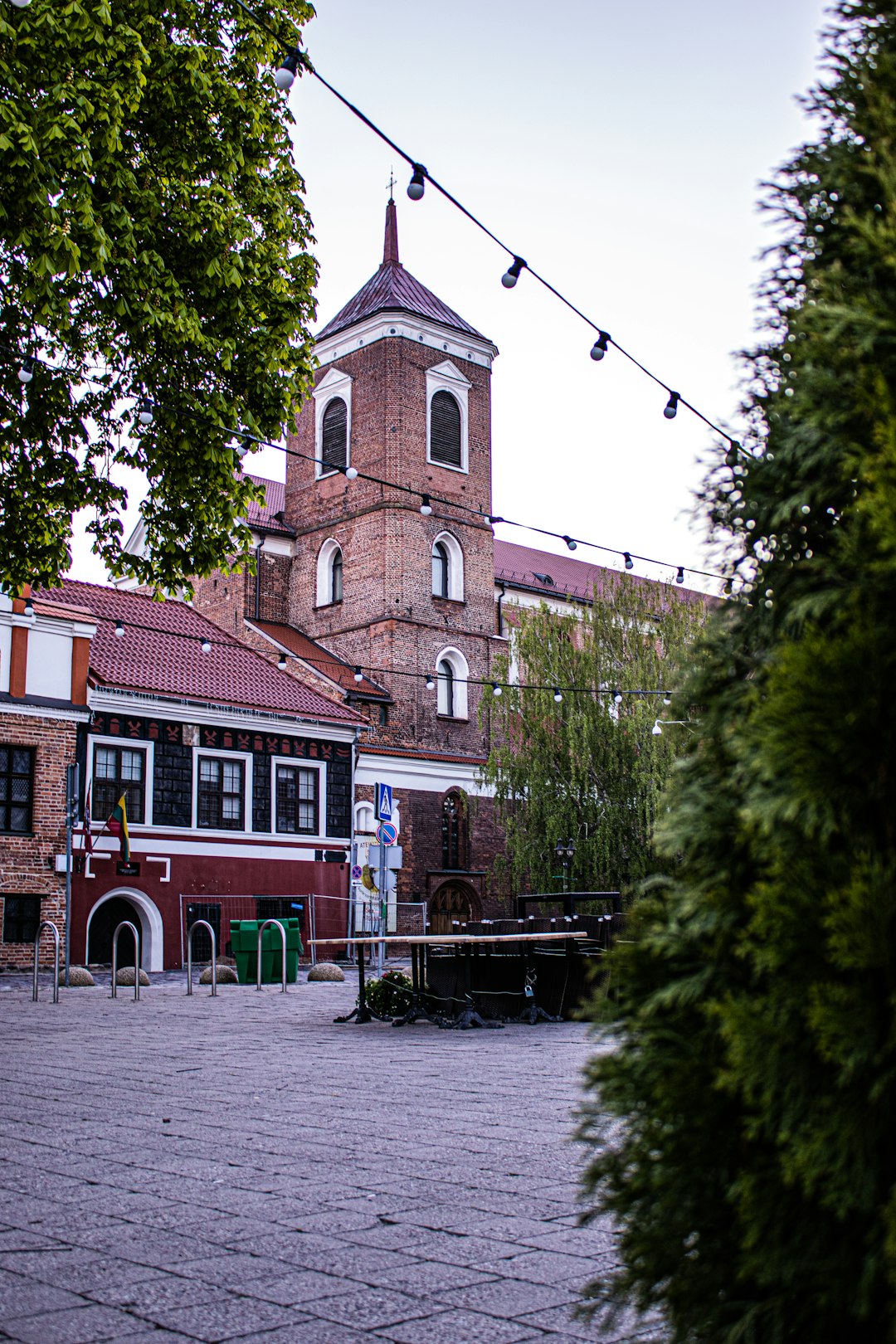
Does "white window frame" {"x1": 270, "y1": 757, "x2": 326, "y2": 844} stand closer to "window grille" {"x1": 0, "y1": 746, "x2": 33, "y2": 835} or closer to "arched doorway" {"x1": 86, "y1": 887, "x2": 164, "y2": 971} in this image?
"arched doorway" {"x1": 86, "y1": 887, "x2": 164, "y2": 971}

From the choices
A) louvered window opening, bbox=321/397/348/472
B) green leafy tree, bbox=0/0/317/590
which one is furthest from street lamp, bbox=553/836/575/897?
green leafy tree, bbox=0/0/317/590

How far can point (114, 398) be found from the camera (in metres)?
12.8

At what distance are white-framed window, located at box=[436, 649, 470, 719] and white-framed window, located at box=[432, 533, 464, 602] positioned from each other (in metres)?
1.97

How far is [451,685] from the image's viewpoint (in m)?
42.5

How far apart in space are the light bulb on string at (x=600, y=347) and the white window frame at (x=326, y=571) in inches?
1284

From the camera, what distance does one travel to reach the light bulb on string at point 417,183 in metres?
8.07

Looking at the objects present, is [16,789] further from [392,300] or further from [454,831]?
[392,300]

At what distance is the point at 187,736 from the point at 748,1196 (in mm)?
30121

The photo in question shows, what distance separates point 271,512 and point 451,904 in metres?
16.1

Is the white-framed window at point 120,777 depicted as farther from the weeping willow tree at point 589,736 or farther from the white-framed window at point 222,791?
the weeping willow tree at point 589,736

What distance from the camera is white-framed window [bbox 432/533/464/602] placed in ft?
141

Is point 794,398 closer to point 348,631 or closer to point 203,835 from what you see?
point 203,835

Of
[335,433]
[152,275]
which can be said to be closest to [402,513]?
[335,433]

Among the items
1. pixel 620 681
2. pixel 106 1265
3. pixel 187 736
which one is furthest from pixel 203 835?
pixel 106 1265
